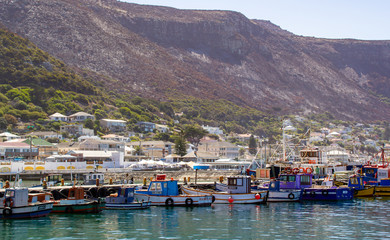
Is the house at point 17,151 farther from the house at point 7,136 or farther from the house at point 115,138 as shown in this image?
the house at point 115,138

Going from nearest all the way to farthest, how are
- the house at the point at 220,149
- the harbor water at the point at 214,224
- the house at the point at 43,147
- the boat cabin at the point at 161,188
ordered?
the harbor water at the point at 214,224 < the boat cabin at the point at 161,188 < the house at the point at 43,147 < the house at the point at 220,149

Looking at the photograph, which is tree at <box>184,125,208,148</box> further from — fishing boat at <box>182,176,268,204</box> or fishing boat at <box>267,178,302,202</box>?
fishing boat at <box>182,176,268,204</box>

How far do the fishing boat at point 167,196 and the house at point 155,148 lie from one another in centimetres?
9753

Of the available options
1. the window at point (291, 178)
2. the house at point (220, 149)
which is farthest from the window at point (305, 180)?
the house at point (220, 149)

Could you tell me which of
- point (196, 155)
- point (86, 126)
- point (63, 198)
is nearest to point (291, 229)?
point (63, 198)

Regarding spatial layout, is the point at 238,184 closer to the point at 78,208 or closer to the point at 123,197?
the point at 123,197

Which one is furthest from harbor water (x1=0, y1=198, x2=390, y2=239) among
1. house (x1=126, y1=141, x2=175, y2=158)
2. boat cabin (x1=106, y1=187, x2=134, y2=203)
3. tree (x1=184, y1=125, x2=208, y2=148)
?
tree (x1=184, y1=125, x2=208, y2=148)

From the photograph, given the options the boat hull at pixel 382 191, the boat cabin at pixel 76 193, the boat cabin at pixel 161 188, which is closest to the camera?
the boat cabin at pixel 76 193

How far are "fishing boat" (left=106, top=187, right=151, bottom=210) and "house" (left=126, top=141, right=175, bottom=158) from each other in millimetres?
99783

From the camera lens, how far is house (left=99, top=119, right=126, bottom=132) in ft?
616

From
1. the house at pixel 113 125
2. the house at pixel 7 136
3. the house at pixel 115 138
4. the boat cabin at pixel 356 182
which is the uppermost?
the house at pixel 113 125

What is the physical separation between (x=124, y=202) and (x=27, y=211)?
1034 cm

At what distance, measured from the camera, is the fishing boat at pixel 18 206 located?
151 feet

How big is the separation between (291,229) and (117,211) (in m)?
17.8
